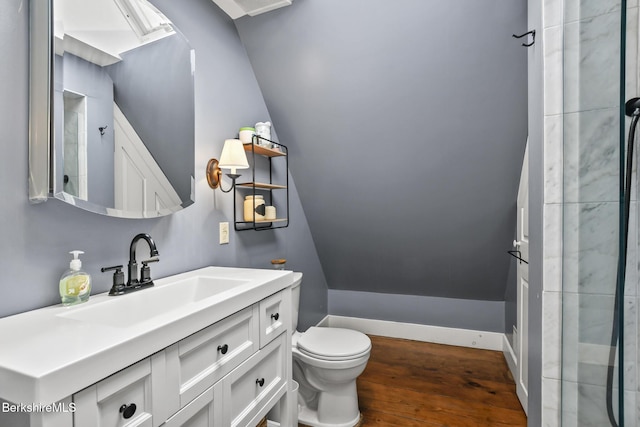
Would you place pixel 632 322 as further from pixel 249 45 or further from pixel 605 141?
pixel 249 45

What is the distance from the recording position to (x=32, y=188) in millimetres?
930

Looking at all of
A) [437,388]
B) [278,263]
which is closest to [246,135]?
[278,263]

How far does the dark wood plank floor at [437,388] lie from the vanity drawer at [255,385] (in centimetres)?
84

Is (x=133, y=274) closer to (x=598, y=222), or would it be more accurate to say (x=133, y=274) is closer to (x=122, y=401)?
(x=122, y=401)

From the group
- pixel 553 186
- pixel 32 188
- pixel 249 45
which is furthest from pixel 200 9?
pixel 553 186

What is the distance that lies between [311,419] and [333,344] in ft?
1.45

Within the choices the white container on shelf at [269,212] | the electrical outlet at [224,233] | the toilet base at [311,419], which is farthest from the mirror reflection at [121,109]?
the toilet base at [311,419]

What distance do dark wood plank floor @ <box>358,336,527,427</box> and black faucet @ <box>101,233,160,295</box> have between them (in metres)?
1.45

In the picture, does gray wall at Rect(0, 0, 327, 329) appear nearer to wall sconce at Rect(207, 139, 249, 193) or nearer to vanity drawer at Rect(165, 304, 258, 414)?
wall sconce at Rect(207, 139, 249, 193)

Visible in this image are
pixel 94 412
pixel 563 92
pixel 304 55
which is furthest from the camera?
pixel 304 55

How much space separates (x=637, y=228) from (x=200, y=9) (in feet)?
6.50

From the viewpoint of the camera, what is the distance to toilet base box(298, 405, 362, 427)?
5.84ft

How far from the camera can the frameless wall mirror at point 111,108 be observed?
3.11ft

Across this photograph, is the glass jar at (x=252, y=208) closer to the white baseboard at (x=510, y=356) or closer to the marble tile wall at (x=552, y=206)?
the marble tile wall at (x=552, y=206)
